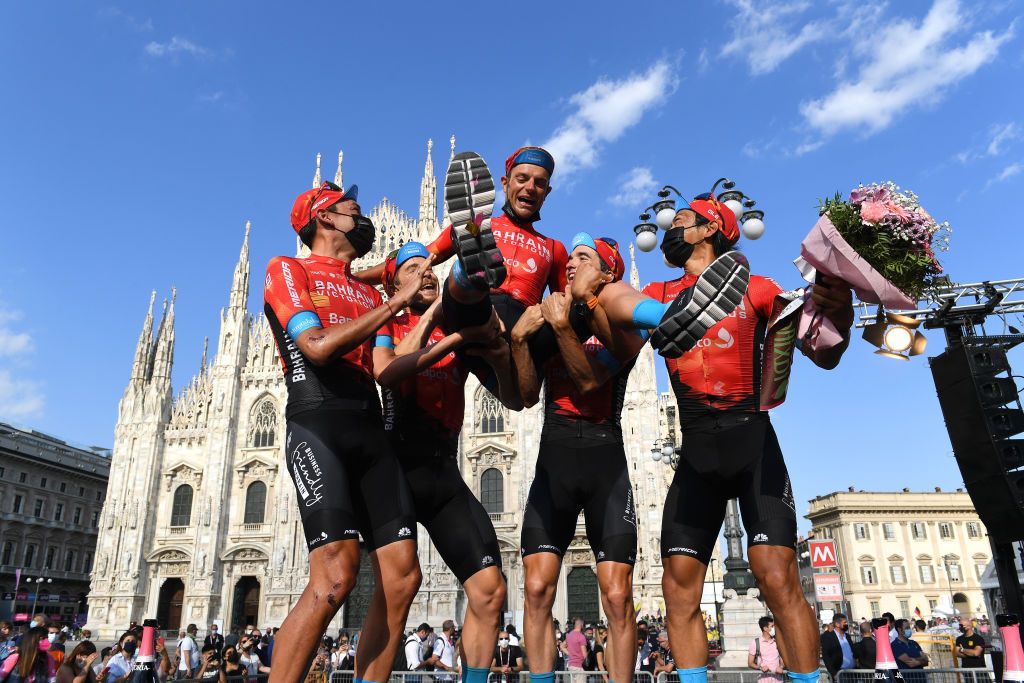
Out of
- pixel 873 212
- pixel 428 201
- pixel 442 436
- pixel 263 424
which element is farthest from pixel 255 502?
pixel 873 212

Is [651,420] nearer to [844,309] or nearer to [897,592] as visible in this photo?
[844,309]

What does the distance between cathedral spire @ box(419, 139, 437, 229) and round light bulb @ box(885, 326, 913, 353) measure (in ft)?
99.3

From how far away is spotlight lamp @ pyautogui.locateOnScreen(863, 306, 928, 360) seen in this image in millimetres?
3135

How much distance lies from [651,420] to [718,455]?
25.3m

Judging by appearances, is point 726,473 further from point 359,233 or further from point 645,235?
point 645,235

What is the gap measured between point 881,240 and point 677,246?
119 centimetres

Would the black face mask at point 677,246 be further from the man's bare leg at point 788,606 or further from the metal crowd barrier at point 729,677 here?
the metal crowd barrier at point 729,677

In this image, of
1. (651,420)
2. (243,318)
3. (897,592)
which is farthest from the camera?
(897,592)

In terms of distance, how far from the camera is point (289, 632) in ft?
9.61

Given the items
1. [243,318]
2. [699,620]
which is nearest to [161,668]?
[699,620]

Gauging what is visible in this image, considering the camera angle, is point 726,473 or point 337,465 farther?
point 726,473

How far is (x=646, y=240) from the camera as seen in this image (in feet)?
25.0

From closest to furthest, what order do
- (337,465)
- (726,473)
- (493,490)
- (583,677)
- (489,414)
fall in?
(337,465) → (726,473) → (583,677) → (493,490) → (489,414)

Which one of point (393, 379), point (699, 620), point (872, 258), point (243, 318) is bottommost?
point (699, 620)
